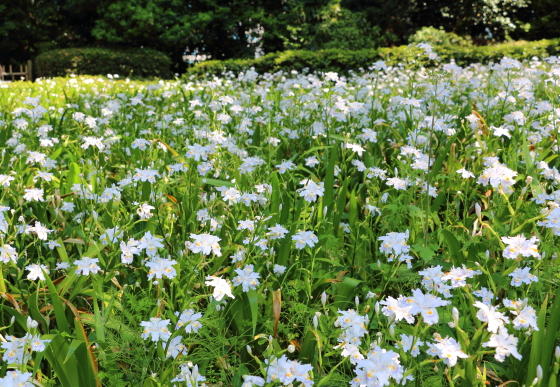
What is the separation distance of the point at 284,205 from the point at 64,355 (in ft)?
3.81

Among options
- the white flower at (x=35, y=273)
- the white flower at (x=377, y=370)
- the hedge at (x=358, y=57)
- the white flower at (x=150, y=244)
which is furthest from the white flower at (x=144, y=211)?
the hedge at (x=358, y=57)

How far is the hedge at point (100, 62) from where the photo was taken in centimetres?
1570

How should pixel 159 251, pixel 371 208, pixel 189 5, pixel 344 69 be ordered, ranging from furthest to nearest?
1. pixel 189 5
2. pixel 344 69
3. pixel 371 208
4. pixel 159 251

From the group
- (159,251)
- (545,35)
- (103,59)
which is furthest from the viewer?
(545,35)

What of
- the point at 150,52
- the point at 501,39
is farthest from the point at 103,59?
the point at 501,39

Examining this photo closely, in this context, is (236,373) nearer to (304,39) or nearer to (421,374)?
(421,374)

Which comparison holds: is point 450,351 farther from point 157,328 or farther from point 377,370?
point 157,328

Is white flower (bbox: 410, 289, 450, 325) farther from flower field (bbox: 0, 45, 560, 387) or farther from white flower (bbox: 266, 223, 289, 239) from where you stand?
white flower (bbox: 266, 223, 289, 239)

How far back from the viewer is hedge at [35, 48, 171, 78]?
51.5 ft

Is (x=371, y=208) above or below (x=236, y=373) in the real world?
above

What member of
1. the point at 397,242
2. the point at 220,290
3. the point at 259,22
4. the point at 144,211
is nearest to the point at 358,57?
the point at 259,22

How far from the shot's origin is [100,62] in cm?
1622

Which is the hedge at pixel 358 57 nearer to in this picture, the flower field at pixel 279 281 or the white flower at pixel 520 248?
the flower field at pixel 279 281

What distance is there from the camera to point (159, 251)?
6.61 ft
